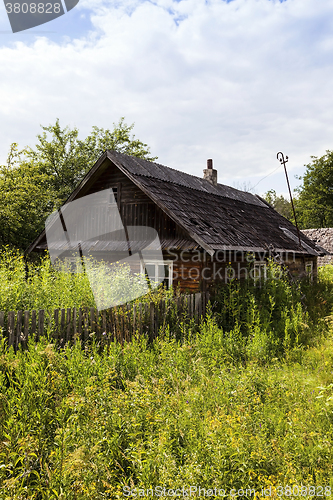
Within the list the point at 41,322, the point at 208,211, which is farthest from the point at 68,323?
the point at 208,211

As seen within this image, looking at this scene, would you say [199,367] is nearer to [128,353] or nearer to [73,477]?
[128,353]

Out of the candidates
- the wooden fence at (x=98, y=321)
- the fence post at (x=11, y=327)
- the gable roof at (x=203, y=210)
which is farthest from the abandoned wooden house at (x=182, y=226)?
the fence post at (x=11, y=327)

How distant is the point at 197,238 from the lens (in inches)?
323

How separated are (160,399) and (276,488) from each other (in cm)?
152

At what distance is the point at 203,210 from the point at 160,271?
263 cm

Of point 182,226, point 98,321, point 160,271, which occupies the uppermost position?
point 182,226

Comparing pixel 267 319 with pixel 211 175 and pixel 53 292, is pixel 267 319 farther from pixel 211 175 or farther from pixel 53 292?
pixel 211 175

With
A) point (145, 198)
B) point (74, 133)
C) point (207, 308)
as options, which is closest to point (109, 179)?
point (145, 198)

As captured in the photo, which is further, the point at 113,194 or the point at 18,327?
the point at 113,194

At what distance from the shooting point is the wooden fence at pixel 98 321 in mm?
5148

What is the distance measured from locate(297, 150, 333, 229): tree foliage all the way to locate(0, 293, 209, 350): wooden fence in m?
38.6

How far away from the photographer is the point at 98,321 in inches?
226

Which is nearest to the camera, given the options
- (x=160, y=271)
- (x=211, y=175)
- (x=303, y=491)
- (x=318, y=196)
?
(x=303, y=491)

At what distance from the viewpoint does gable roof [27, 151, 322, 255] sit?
29.6 ft
